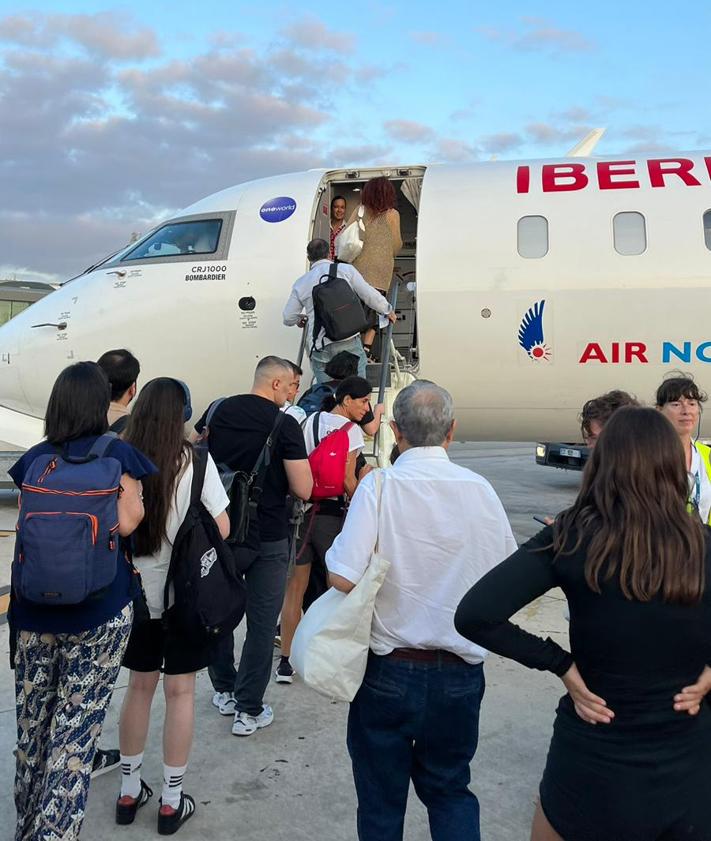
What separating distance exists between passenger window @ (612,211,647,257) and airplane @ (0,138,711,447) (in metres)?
0.01

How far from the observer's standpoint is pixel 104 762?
3.71m

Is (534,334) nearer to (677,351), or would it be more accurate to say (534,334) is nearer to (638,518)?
(677,351)

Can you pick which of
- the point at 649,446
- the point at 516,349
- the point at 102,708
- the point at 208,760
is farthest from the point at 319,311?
the point at 649,446

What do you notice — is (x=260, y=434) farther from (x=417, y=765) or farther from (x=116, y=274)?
(x=116, y=274)

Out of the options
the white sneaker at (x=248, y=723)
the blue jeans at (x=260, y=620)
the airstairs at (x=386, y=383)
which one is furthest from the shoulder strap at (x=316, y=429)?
the white sneaker at (x=248, y=723)

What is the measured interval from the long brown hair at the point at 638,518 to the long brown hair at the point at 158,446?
1.73 meters

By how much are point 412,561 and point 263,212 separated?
272 inches

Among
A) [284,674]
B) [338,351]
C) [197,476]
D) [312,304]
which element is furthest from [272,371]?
[312,304]

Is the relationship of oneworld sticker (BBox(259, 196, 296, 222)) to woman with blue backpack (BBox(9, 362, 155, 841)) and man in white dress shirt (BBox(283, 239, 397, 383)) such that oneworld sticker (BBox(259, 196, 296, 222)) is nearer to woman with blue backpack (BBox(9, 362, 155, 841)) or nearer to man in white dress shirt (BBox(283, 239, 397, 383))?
man in white dress shirt (BBox(283, 239, 397, 383))

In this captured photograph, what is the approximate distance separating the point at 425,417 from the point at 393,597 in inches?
24.8

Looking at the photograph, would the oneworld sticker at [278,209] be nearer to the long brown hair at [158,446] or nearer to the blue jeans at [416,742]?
the long brown hair at [158,446]

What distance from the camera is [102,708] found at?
2908 millimetres

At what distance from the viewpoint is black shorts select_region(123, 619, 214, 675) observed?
3264mm

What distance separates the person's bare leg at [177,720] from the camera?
3.24 meters
